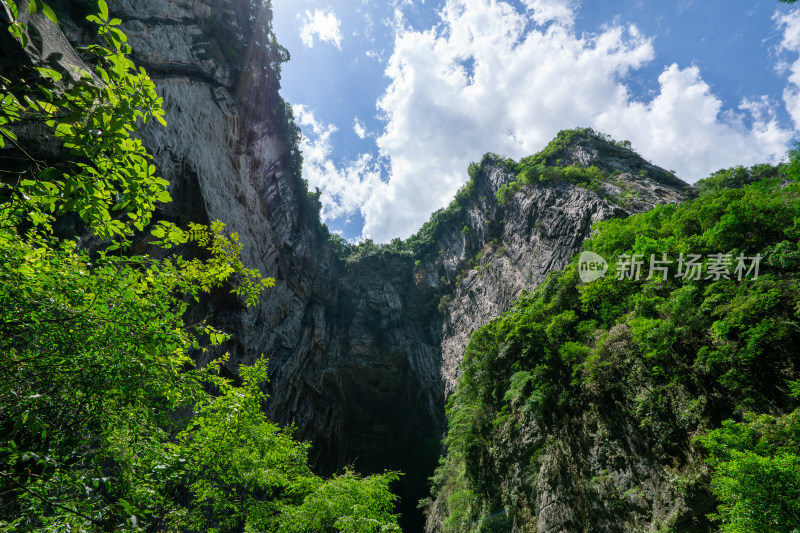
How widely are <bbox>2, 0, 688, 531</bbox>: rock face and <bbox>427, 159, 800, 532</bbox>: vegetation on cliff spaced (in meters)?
8.16

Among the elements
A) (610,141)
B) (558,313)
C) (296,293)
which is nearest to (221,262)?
(558,313)

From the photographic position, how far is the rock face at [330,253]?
17234 mm

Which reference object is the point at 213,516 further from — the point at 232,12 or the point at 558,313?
the point at 232,12

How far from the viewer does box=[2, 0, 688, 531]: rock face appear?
17.2 meters

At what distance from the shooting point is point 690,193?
854 inches

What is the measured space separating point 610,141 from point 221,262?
31.9 metres

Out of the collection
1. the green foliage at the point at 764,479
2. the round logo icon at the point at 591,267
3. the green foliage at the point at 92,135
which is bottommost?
the green foliage at the point at 764,479

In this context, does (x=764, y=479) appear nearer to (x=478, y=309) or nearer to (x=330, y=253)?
(x=478, y=309)

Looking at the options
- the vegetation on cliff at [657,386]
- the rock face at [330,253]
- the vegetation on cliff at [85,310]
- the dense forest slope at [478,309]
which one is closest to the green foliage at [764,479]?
the vegetation on cliff at [657,386]

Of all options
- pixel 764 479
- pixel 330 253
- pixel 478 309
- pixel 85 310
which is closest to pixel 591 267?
pixel 764 479

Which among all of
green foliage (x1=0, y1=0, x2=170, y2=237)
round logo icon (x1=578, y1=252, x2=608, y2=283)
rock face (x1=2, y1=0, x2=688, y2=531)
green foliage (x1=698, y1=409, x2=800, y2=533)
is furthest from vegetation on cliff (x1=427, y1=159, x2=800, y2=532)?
rock face (x1=2, y1=0, x2=688, y2=531)

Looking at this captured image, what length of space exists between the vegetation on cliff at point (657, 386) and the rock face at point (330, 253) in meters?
8.16

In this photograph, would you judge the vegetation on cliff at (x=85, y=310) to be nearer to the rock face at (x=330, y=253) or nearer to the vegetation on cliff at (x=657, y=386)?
the vegetation on cliff at (x=657, y=386)

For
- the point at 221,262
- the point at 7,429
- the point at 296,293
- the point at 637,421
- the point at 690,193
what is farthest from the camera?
the point at 296,293
